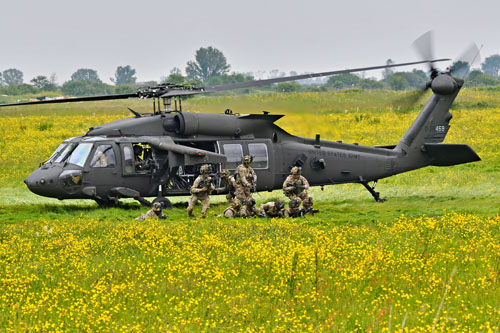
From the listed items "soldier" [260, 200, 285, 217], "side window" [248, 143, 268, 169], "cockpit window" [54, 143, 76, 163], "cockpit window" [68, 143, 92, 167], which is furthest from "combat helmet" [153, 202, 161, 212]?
"side window" [248, 143, 268, 169]

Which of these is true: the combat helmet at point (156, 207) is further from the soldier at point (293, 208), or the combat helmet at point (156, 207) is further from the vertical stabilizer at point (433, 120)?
the vertical stabilizer at point (433, 120)

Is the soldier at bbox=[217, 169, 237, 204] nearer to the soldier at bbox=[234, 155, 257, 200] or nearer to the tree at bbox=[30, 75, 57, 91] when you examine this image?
the soldier at bbox=[234, 155, 257, 200]

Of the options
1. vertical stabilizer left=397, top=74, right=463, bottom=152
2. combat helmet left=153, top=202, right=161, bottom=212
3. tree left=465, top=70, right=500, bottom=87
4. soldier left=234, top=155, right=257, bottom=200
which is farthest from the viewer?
tree left=465, top=70, right=500, bottom=87

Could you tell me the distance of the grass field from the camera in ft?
27.5

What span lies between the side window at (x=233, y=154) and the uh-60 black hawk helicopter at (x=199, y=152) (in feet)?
0.10

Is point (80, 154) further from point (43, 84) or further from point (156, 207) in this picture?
point (43, 84)

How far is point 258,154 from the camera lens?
20734 millimetres

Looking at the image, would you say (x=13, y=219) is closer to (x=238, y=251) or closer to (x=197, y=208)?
(x=197, y=208)

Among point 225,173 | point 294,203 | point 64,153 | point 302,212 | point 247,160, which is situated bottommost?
point 302,212

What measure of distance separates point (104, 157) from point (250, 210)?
443 cm

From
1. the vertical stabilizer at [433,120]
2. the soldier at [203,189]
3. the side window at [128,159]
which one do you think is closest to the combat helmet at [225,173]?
the soldier at [203,189]

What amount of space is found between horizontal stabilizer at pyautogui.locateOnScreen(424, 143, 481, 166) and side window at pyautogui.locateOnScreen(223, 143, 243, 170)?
22.9ft

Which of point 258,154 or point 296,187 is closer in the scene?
point 296,187

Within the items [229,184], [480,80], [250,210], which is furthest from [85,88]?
[250,210]
